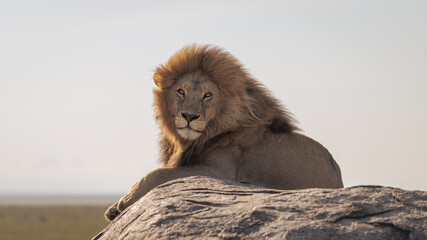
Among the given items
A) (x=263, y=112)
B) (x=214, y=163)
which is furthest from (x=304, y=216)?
(x=263, y=112)

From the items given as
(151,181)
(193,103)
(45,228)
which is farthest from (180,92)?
(45,228)

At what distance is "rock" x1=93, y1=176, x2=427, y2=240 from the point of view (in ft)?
11.0

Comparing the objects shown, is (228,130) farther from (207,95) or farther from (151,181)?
(151,181)

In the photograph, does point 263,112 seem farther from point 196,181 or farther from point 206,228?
point 206,228

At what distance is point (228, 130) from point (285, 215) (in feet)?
7.93

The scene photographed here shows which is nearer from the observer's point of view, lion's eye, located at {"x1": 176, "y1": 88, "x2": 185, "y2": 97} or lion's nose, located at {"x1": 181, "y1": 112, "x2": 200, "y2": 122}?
lion's nose, located at {"x1": 181, "y1": 112, "x2": 200, "y2": 122}

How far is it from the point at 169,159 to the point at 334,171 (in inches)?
67.0

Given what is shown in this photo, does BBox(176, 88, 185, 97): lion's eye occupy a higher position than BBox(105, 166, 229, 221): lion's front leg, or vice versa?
BBox(176, 88, 185, 97): lion's eye

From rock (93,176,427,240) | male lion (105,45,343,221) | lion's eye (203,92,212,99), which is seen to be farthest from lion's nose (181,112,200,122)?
rock (93,176,427,240)

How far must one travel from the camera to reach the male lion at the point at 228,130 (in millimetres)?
5668

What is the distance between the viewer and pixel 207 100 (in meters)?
5.73

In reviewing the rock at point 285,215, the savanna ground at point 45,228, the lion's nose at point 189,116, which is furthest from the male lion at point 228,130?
the savanna ground at point 45,228

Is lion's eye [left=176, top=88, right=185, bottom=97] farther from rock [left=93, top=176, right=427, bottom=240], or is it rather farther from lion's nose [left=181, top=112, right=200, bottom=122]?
rock [left=93, top=176, right=427, bottom=240]

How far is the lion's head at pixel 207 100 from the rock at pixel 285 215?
164 centimetres
